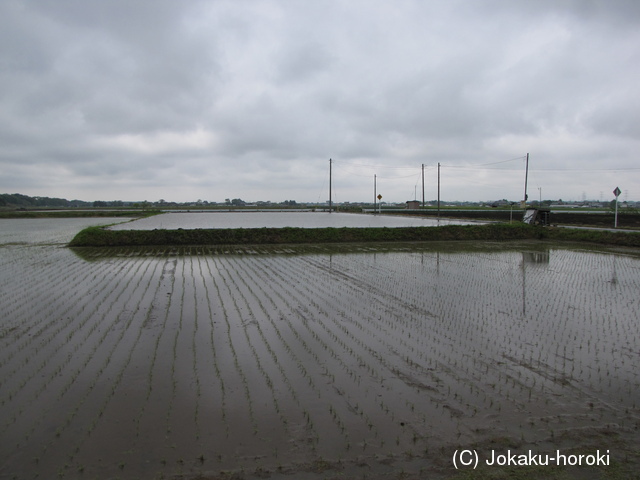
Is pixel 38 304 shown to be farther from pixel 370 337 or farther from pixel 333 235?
pixel 333 235

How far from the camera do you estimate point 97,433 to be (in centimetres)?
407

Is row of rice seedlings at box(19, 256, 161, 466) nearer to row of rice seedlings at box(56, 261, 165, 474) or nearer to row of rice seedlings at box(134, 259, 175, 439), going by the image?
row of rice seedlings at box(56, 261, 165, 474)

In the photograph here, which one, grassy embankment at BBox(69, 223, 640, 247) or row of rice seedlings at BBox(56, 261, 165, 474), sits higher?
grassy embankment at BBox(69, 223, 640, 247)

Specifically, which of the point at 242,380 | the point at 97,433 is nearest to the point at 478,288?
the point at 242,380

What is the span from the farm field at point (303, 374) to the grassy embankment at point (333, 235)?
10.2 meters

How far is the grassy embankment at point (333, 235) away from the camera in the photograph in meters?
21.4

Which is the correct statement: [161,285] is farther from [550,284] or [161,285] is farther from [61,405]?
[550,284]

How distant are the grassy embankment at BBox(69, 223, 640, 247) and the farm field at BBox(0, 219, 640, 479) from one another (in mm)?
10218

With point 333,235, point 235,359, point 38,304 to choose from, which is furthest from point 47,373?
point 333,235

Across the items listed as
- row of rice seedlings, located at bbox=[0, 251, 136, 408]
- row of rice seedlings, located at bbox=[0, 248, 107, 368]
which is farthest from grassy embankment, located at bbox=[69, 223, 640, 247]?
row of rice seedlings, located at bbox=[0, 251, 136, 408]

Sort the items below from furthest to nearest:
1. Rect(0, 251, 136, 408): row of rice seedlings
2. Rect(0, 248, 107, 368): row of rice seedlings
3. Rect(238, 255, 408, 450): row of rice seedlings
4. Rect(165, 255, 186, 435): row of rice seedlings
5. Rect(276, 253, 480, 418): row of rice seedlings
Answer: Rect(0, 248, 107, 368): row of rice seedlings < Rect(276, 253, 480, 418): row of rice seedlings < Rect(0, 251, 136, 408): row of rice seedlings < Rect(238, 255, 408, 450): row of rice seedlings < Rect(165, 255, 186, 435): row of rice seedlings

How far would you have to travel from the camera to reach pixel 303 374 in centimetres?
548

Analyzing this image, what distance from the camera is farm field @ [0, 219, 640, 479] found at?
381cm

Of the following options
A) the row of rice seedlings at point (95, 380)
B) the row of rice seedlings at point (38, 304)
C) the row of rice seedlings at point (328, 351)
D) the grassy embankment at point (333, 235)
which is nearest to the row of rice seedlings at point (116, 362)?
the row of rice seedlings at point (95, 380)
